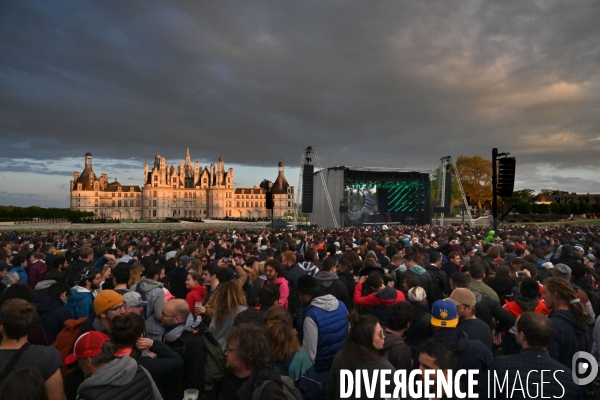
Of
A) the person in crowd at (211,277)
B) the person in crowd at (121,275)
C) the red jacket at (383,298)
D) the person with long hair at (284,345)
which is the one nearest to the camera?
the person with long hair at (284,345)

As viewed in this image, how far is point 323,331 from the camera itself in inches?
180

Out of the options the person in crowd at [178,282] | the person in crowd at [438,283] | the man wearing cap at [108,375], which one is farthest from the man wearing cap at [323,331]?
the person in crowd at [178,282]

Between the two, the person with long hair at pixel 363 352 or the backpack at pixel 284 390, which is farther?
the person with long hair at pixel 363 352

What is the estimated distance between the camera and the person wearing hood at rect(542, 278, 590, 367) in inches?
178

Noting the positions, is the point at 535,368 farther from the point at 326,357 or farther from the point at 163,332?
the point at 163,332

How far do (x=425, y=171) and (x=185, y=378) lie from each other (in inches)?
→ 1522

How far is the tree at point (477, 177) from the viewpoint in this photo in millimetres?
82812

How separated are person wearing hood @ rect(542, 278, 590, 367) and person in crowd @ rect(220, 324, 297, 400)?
120 inches

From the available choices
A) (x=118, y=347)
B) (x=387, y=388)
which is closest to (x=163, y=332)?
(x=118, y=347)

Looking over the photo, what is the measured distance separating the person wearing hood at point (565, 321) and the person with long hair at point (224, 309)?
3268mm

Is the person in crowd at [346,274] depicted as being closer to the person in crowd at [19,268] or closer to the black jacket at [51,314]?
the black jacket at [51,314]

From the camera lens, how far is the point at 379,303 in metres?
5.54

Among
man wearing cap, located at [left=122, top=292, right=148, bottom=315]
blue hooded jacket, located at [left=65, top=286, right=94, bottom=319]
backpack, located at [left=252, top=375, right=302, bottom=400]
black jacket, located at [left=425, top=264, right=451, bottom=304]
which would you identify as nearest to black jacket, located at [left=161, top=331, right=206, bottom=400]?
man wearing cap, located at [left=122, top=292, right=148, bottom=315]

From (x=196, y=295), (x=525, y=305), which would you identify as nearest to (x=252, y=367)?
(x=196, y=295)
